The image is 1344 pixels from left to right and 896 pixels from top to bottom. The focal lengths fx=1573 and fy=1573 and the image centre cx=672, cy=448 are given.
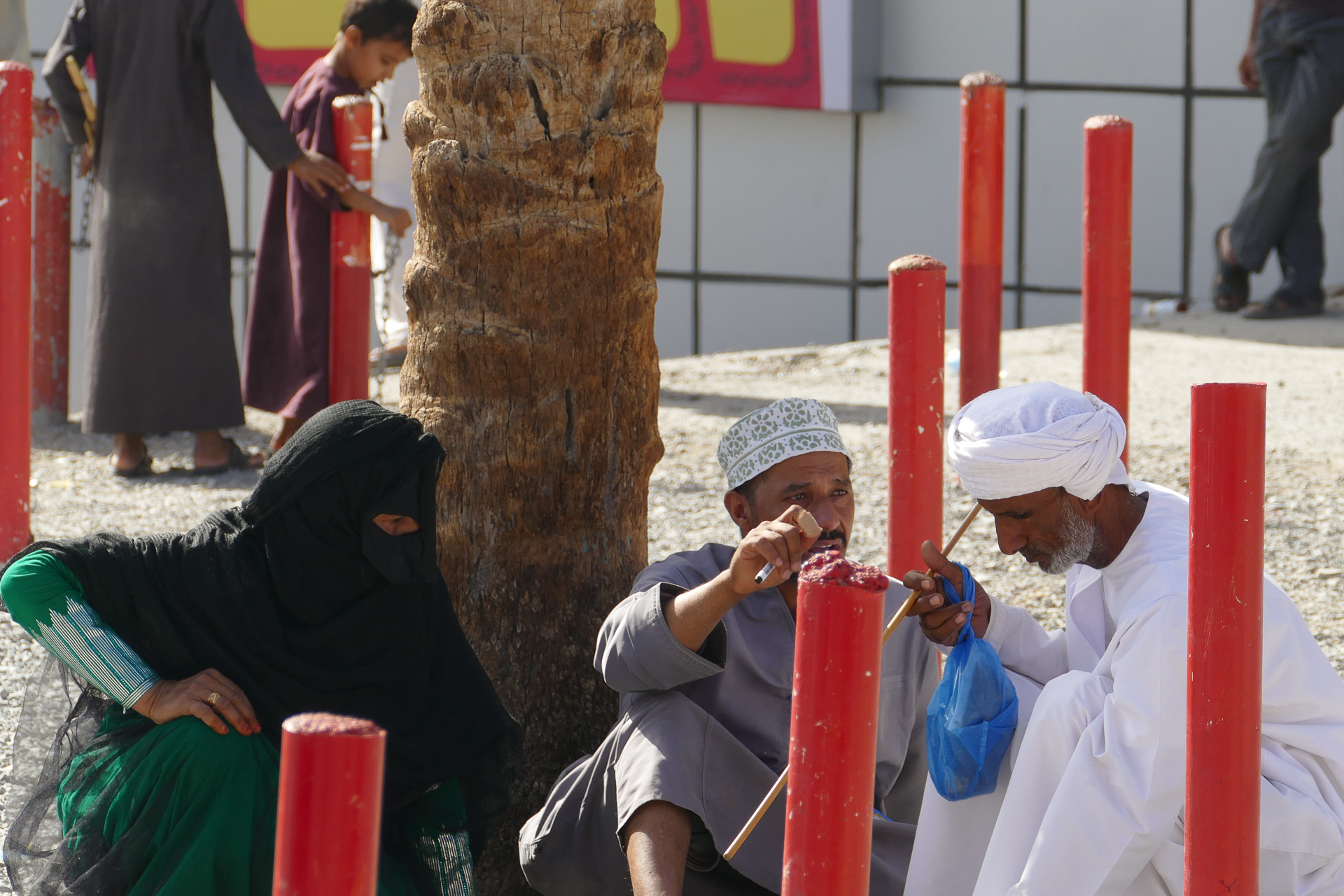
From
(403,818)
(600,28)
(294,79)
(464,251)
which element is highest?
(294,79)

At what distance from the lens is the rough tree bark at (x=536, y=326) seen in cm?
285

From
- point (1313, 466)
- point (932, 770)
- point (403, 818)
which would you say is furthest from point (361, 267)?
point (1313, 466)

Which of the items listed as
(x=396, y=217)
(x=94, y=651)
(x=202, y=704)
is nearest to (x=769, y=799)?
(x=202, y=704)

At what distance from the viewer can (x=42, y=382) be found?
6.61 m

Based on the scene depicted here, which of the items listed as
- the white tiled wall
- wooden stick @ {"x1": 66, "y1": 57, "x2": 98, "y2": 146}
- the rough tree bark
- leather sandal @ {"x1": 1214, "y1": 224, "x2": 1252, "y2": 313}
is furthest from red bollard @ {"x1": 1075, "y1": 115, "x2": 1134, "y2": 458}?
the white tiled wall

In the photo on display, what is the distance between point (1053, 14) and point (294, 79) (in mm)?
4569

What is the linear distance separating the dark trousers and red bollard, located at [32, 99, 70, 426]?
5.35 metres

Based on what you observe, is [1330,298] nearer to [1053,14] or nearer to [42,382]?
[1053,14]

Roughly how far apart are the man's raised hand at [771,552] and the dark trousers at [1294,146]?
5.80m

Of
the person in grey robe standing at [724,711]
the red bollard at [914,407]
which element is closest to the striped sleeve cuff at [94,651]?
the person in grey robe standing at [724,711]

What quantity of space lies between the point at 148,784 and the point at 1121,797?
4.72 feet

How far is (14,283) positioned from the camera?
4.34 meters

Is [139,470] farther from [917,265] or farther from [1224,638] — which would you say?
[1224,638]

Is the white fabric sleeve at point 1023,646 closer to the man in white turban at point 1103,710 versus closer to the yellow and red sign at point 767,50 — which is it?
the man in white turban at point 1103,710
